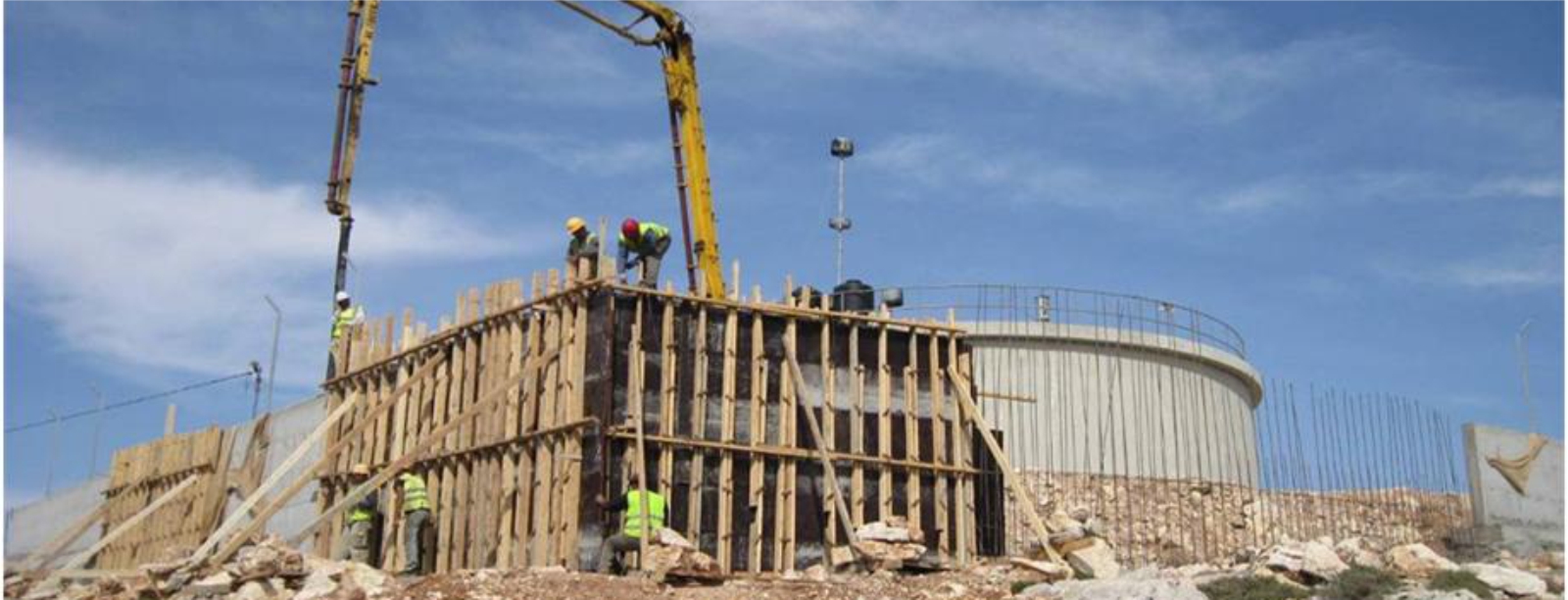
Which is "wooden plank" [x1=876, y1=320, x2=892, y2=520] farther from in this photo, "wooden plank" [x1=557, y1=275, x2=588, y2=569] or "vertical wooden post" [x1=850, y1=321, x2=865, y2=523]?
"wooden plank" [x1=557, y1=275, x2=588, y2=569]

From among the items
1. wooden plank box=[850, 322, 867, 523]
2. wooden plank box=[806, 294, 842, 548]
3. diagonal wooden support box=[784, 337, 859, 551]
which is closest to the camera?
diagonal wooden support box=[784, 337, 859, 551]

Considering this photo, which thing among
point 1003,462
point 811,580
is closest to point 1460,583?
point 1003,462

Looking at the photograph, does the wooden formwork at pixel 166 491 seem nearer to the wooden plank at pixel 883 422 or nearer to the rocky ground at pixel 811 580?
the rocky ground at pixel 811 580

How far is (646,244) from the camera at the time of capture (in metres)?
22.7

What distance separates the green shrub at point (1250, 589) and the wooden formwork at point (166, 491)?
678 inches

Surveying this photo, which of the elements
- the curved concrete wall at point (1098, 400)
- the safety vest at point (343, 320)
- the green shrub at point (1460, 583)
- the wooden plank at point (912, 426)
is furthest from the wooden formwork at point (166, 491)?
the green shrub at point (1460, 583)

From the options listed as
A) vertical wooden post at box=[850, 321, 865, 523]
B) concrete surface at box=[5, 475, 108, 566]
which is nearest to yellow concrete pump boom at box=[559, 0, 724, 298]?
vertical wooden post at box=[850, 321, 865, 523]

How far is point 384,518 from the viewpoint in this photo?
2383cm

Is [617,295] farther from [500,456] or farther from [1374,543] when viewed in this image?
[1374,543]

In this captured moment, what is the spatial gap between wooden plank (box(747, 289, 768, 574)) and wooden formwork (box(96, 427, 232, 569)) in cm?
1096

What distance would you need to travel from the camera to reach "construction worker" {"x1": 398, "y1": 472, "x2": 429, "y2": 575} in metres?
22.3

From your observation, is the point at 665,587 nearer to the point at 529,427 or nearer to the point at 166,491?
the point at 529,427

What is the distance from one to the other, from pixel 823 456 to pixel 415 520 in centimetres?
537

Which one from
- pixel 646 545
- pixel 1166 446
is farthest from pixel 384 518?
pixel 1166 446
